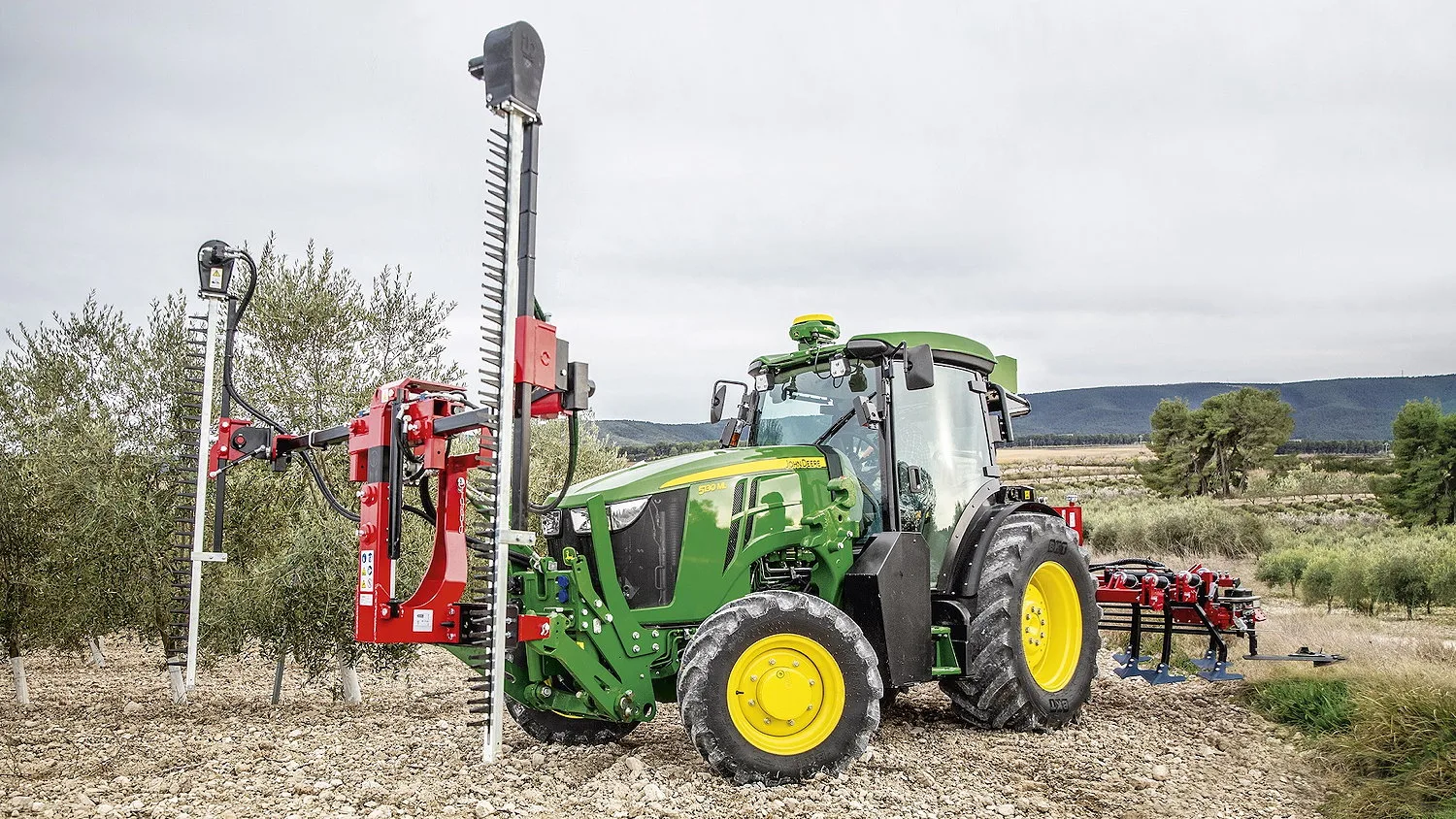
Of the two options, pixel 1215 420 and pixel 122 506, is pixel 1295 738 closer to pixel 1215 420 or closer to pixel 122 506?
pixel 122 506

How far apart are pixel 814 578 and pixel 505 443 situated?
2.72 m

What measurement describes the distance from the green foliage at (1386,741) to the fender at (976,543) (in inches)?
88.4

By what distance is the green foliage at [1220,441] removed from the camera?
43188 millimetres

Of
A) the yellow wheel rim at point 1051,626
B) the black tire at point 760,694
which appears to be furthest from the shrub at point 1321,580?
the black tire at point 760,694

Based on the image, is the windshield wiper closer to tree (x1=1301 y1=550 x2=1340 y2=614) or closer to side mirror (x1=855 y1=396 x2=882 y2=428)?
side mirror (x1=855 y1=396 x2=882 y2=428)

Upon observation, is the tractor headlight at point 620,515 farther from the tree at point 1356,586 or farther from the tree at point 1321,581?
the tree at point 1321,581

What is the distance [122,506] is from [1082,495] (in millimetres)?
42524

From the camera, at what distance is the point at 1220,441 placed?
43.8 meters

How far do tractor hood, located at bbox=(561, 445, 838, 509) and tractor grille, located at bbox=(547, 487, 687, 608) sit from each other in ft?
0.35

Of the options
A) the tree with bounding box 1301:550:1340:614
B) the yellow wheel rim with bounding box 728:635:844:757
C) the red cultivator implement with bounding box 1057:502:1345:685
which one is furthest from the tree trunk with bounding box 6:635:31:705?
the tree with bounding box 1301:550:1340:614

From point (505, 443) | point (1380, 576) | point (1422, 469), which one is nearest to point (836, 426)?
point (505, 443)

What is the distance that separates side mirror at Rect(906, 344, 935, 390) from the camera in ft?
20.1

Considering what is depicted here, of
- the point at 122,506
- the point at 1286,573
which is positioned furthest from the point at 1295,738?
the point at 1286,573

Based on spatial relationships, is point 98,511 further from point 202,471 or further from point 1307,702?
point 1307,702
